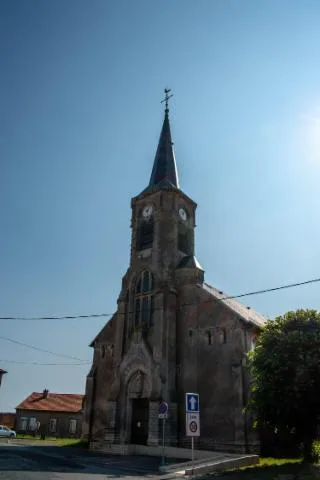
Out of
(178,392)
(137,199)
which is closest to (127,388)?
(178,392)

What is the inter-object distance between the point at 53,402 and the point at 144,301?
33.3 m

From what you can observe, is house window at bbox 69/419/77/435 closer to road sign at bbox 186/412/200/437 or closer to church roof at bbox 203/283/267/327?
church roof at bbox 203/283/267/327

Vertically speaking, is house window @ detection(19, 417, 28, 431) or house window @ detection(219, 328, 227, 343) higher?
house window @ detection(219, 328, 227, 343)

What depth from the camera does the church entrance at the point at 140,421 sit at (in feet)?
95.6

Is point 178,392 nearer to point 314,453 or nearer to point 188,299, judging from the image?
point 188,299

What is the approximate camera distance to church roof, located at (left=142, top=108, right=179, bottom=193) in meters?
38.0

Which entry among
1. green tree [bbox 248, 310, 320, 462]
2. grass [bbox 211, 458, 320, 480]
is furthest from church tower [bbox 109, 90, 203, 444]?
grass [bbox 211, 458, 320, 480]

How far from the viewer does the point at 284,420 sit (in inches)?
739

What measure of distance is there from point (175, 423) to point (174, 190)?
61.9 ft

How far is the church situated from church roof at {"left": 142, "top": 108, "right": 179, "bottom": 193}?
31 centimetres

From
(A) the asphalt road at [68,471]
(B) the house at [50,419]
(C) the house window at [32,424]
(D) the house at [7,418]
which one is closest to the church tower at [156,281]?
(A) the asphalt road at [68,471]

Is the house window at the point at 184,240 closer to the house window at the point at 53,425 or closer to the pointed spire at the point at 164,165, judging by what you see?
the pointed spire at the point at 164,165

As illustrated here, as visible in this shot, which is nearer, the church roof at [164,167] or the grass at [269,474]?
the grass at [269,474]

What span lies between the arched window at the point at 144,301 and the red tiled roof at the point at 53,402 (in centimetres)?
2898
